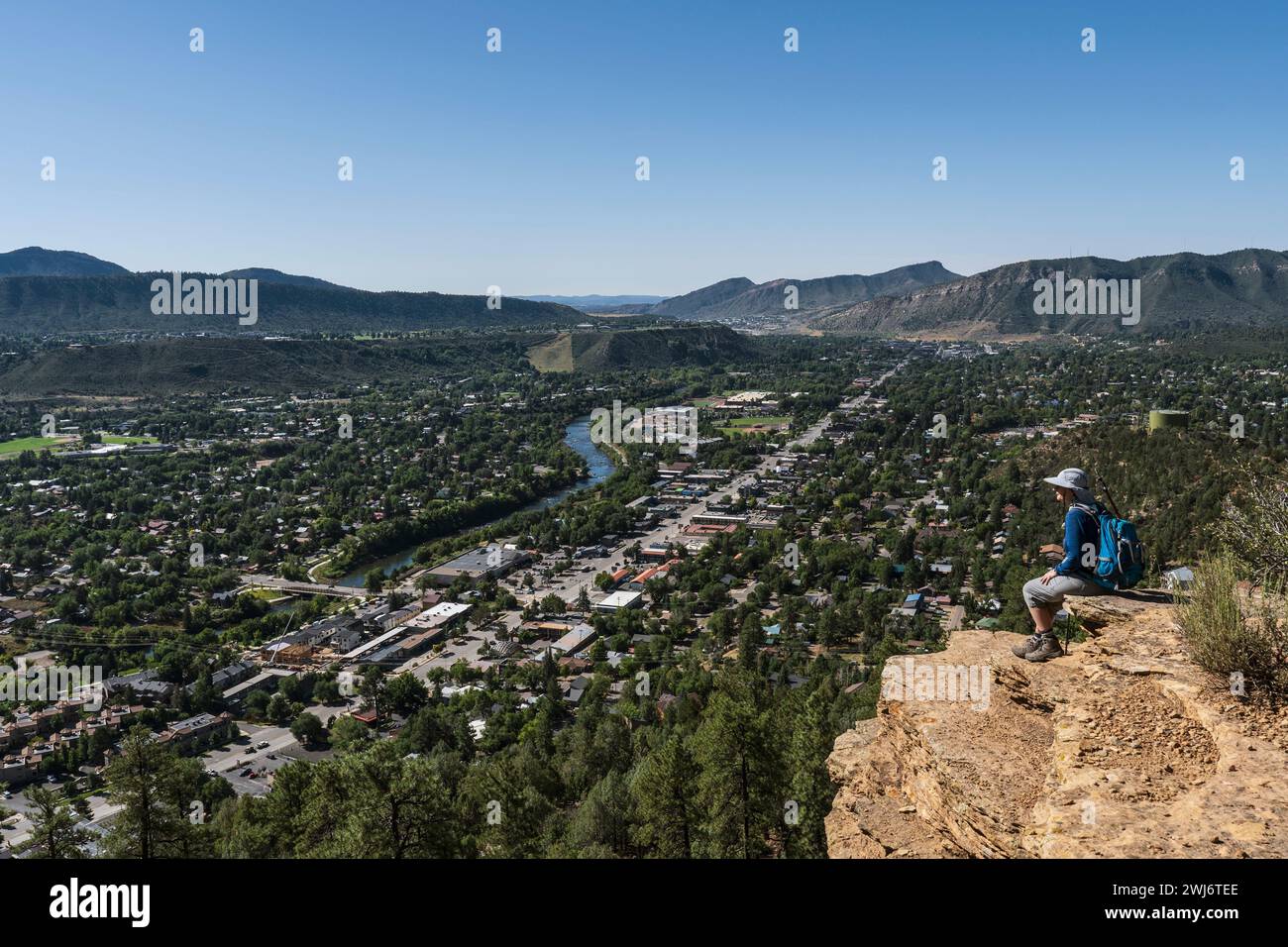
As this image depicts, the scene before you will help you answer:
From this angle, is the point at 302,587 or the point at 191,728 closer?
the point at 191,728

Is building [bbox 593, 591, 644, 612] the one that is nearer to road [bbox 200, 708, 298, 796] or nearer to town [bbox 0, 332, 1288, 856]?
town [bbox 0, 332, 1288, 856]

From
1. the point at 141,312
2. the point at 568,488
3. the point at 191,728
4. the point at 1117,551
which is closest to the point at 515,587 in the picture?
the point at 191,728

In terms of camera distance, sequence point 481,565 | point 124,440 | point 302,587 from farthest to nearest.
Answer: point 124,440, point 481,565, point 302,587

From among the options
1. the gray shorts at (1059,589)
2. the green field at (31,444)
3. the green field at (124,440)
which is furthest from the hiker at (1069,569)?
the green field at (124,440)

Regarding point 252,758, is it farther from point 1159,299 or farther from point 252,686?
point 1159,299

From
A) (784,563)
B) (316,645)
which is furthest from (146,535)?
(784,563)

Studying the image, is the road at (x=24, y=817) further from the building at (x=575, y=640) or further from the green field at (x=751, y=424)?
the green field at (x=751, y=424)

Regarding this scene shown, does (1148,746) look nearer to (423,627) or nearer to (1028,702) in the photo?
(1028,702)

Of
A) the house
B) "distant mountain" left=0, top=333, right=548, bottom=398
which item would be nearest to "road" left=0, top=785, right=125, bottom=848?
the house
